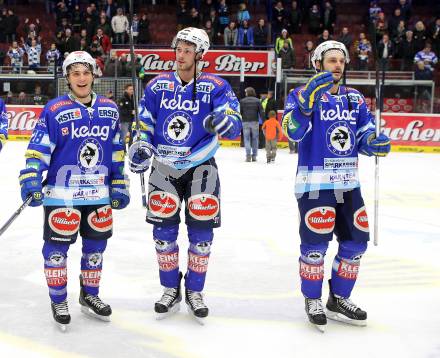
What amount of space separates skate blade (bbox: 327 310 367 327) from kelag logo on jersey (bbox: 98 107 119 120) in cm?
199

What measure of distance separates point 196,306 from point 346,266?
1048 millimetres

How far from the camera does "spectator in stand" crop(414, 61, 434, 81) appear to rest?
18312mm

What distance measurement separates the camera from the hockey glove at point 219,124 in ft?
13.8

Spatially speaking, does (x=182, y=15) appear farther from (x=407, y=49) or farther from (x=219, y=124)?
(x=219, y=124)

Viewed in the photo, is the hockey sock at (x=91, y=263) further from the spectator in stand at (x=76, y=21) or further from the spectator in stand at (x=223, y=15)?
the spectator in stand at (x=76, y=21)

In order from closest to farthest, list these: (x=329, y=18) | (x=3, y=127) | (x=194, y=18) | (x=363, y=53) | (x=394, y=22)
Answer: (x=3, y=127) < (x=363, y=53) < (x=394, y=22) < (x=329, y=18) < (x=194, y=18)

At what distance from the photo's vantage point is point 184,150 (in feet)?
14.8

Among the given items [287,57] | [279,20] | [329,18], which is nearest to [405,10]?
[329,18]

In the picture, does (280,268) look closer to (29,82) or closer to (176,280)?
(176,280)

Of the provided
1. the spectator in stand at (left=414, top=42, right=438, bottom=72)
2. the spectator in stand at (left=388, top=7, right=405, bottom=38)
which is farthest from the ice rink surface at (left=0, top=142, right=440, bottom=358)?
the spectator in stand at (left=388, top=7, right=405, bottom=38)

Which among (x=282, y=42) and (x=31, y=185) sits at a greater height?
(x=282, y=42)

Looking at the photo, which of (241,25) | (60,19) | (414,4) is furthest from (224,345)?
(414,4)

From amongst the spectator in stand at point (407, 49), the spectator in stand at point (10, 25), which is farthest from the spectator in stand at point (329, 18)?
the spectator in stand at point (10, 25)

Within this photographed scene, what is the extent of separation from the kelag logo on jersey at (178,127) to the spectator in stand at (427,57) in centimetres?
1539
